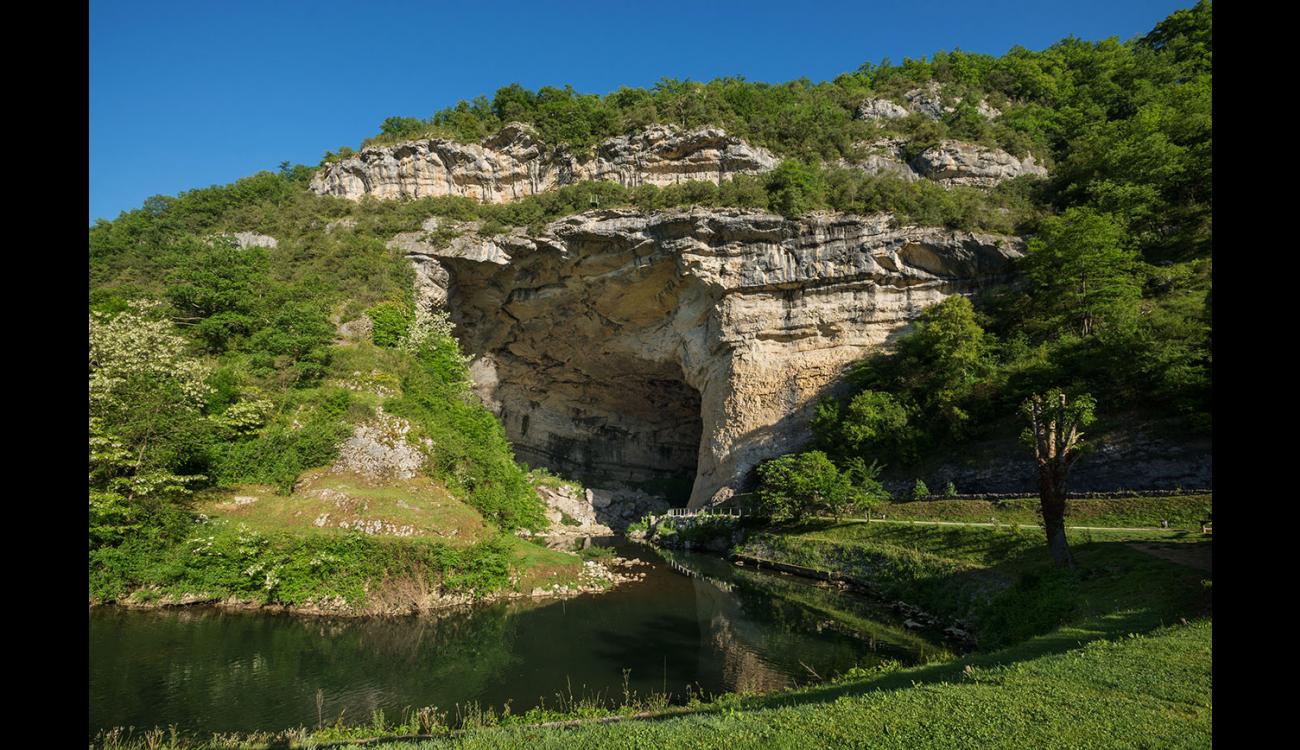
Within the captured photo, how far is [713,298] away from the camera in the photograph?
1420 inches

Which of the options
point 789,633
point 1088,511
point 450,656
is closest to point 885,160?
point 1088,511

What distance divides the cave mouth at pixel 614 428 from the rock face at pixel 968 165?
922 inches

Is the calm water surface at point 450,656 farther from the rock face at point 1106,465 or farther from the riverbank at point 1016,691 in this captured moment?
the rock face at point 1106,465

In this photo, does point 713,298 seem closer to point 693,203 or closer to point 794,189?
point 693,203

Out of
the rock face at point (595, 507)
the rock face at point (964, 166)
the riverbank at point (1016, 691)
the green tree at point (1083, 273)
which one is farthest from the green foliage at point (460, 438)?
the rock face at point (964, 166)

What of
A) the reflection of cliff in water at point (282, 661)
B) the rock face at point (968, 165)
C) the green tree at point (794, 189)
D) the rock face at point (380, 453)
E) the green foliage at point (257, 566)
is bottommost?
the reflection of cliff in water at point (282, 661)

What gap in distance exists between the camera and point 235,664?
11.7 m

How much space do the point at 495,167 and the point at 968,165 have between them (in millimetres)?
34001

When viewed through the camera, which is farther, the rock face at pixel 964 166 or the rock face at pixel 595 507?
the rock face at pixel 964 166

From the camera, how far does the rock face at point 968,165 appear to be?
3841 centimetres

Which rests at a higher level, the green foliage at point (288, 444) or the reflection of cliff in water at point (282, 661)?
the green foliage at point (288, 444)
